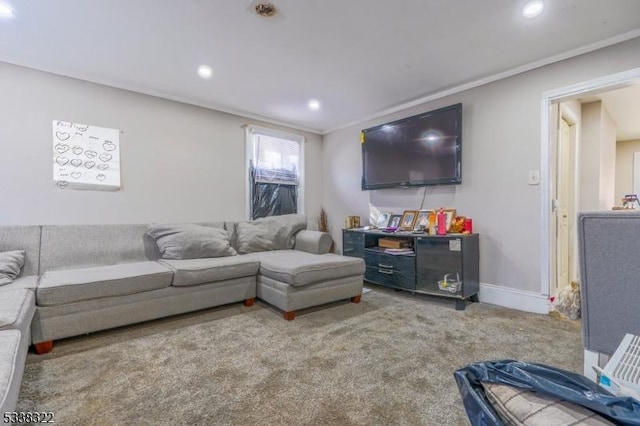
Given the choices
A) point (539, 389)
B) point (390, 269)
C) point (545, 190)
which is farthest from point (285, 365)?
point (545, 190)

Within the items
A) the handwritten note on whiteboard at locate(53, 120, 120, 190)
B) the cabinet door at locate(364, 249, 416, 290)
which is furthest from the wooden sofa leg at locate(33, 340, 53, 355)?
the cabinet door at locate(364, 249, 416, 290)

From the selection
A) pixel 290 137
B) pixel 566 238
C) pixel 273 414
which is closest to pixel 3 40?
pixel 290 137

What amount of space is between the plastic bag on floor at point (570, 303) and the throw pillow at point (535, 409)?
230cm

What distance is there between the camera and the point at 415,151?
3297mm

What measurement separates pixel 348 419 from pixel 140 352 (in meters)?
1.40

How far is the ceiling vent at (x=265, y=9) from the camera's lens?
6.07 ft

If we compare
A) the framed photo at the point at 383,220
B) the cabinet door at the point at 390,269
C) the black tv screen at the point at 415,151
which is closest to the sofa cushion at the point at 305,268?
the cabinet door at the point at 390,269

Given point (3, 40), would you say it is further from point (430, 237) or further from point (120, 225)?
point (430, 237)

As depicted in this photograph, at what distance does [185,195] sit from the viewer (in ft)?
11.1

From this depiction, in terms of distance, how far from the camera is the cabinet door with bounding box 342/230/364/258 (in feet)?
11.4

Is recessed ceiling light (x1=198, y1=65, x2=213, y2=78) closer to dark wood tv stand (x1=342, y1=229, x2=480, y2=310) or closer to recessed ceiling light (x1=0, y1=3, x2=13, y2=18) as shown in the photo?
recessed ceiling light (x1=0, y1=3, x2=13, y2=18)

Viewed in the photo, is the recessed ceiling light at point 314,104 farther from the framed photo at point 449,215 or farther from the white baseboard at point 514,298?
the white baseboard at point 514,298

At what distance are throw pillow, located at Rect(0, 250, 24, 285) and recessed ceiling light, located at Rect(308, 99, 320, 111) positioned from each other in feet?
9.76

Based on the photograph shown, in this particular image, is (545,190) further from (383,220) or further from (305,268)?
(305,268)
